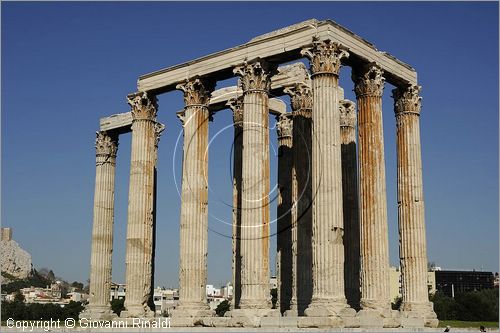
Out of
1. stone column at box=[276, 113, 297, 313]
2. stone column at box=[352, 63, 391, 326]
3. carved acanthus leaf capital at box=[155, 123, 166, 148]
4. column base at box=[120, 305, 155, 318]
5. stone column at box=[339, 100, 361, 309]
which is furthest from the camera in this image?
carved acanthus leaf capital at box=[155, 123, 166, 148]

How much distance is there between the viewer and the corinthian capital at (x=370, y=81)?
4394 centimetres

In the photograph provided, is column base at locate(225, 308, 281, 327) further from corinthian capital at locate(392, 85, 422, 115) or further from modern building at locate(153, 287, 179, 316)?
modern building at locate(153, 287, 179, 316)

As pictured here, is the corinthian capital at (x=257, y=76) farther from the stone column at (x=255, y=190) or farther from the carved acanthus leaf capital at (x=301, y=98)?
the carved acanthus leaf capital at (x=301, y=98)

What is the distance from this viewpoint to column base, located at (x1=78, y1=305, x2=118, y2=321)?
56.0 m

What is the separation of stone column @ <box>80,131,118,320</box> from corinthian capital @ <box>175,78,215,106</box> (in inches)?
605

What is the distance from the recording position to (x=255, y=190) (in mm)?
42281

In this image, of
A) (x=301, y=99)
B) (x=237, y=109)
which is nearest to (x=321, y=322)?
(x=301, y=99)

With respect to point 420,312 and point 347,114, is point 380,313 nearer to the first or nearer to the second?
point 420,312

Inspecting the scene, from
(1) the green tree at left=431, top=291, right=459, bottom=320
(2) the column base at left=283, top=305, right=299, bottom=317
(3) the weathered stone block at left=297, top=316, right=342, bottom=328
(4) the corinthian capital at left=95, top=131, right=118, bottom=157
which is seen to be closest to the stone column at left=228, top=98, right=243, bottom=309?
(2) the column base at left=283, top=305, right=299, bottom=317

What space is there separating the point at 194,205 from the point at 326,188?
11.7 m

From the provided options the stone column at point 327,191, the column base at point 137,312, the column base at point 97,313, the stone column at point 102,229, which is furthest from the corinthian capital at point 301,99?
the column base at point 97,313

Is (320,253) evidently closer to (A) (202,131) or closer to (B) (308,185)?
(B) (308,185)

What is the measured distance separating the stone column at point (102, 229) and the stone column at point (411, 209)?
25684 mm

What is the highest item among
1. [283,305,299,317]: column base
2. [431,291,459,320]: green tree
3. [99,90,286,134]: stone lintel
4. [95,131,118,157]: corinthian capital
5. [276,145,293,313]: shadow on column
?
[99,90,286,134]: stone lintel
